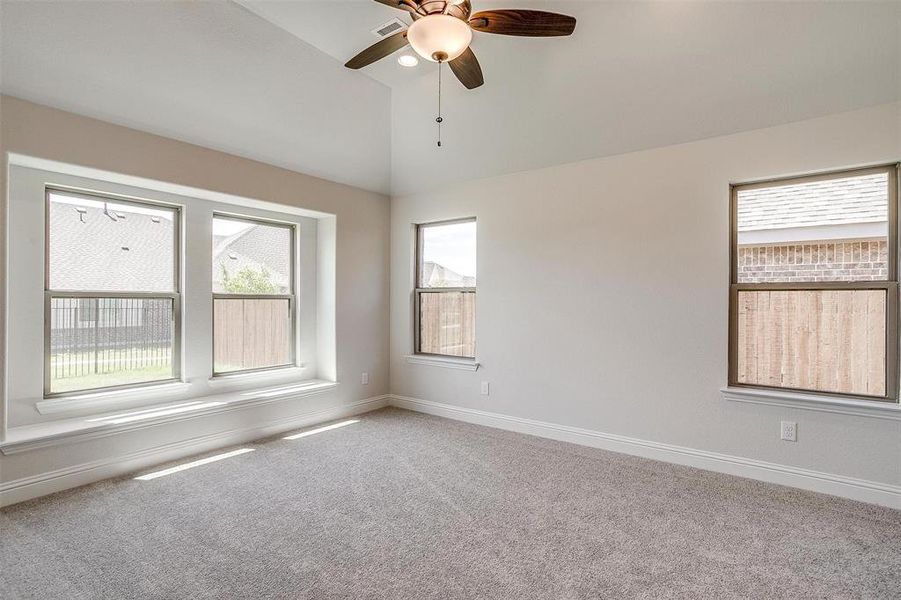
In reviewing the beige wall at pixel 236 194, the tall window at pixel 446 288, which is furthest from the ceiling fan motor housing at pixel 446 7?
the tall window at pixel 446 288

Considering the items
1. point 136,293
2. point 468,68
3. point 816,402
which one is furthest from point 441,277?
point 816,402

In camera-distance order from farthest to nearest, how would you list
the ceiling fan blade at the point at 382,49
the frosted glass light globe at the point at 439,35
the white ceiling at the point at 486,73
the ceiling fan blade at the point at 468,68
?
the white ceiling at the point at 486,73 < the ceiling fan blade at the point at 468,68 < the ceiling fan blade at the point at 382,49 < the frosted glass light globe at the point at 439,35

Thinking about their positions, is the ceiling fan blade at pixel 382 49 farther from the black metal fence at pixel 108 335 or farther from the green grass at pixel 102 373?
the green grass at pixel 102 373

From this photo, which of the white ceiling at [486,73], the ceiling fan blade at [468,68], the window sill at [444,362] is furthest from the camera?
the window sill at [444,362]

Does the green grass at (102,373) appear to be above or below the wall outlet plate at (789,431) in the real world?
above

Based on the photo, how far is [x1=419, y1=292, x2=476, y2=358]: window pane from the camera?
4.71 m

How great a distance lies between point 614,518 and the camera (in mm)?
2588

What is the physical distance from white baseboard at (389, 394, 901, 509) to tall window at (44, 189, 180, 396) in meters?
2.82

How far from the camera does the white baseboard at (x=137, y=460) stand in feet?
9.06

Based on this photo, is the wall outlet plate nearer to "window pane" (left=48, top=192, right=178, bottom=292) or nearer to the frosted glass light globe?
the frosted glass light globe

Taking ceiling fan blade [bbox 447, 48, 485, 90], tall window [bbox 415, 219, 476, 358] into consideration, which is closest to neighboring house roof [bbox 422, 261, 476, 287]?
tall window [bbox 415, 219, 476, 358]

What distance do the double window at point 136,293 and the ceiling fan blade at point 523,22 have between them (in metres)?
3.07

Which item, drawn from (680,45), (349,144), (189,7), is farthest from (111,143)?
(680,45)

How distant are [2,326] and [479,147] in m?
3.65
